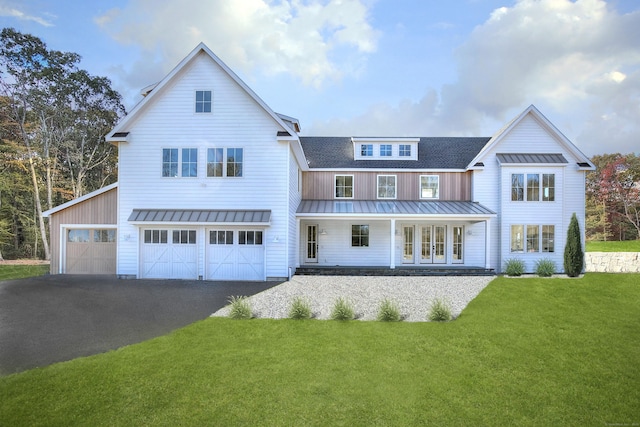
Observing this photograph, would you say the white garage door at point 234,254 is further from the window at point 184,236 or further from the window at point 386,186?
the window at point 386,186

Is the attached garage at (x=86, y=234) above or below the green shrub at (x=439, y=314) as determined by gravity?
above

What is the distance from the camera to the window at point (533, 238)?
19.2m

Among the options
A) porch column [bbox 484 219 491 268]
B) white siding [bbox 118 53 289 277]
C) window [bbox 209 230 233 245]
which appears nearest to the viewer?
white siding [bbox 118 53 289 277]

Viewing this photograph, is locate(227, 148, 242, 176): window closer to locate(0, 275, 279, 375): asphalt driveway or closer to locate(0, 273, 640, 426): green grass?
locate(0, 275, 279, 375): asphalt driveway

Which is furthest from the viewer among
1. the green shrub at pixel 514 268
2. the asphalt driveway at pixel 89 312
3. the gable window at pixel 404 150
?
the gable window at pixel 404 150

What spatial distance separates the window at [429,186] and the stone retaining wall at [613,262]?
42.4ft

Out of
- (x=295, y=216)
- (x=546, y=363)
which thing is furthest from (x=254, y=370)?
(x=295, y=216)

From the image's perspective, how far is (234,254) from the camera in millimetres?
15938

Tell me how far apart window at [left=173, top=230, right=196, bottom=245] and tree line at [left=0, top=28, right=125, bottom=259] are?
15734 mm

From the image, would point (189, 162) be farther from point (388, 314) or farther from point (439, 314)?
point (439, 314)

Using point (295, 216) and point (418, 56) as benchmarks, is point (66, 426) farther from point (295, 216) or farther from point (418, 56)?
point (418, 56)

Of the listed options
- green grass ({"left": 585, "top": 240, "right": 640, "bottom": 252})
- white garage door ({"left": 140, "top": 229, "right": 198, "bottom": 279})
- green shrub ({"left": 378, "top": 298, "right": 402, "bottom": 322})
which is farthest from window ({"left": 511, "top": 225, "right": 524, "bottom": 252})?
white garage door ({"left": 140, "top": 229, "right": 198, "bottom": 279})

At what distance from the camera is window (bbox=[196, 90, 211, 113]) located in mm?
16000

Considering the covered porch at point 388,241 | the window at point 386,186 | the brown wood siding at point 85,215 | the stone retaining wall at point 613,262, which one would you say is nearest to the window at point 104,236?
the brown wood siding at point 85,215
